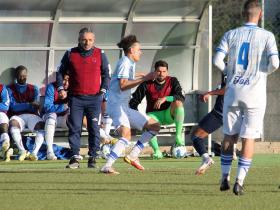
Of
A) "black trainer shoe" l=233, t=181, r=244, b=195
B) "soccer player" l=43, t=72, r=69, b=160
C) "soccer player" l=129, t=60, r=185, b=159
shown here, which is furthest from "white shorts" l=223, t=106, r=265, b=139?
"soccer player" l=43, t=72, r=69, b=160

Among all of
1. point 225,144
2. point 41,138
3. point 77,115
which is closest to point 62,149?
point 41,138

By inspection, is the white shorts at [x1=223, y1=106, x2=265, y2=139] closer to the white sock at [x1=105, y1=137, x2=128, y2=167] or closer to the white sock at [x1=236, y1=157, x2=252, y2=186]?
the white sock at [x1=236, y1=157, x2=252, y2=186]

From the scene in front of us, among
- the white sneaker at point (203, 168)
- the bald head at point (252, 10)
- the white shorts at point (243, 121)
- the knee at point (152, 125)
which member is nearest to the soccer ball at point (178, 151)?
the knee at point (152, 125)

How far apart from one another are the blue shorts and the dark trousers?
60.8 inches

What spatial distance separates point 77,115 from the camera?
1517cm

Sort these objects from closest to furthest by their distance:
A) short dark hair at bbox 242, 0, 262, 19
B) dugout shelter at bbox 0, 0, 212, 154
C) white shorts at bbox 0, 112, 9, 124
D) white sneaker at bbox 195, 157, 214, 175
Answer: short dark hair at bbox 242, 0, 262, 19 → white sneaker at bbox 195, 157, 214, 175 → white shorts at bbox 0, 112, 9, 124 → dugout shelter at bbox 0, 0, 212, 154

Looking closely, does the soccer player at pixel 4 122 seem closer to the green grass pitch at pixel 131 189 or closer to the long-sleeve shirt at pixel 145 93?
the green grass pitch at pixel 131 189

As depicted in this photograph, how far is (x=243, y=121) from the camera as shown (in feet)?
36.2

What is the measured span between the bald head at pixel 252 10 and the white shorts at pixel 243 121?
0.94 m

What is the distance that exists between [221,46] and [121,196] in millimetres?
1889

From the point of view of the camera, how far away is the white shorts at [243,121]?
35.9 ft

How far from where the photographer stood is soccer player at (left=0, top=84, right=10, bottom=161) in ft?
58.6

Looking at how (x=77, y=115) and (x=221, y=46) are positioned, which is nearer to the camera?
(x=221, y=46)

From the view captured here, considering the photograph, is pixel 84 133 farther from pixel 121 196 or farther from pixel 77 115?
pixel 121 196
